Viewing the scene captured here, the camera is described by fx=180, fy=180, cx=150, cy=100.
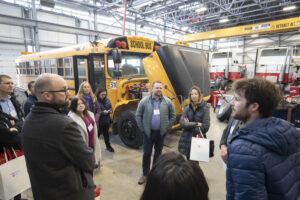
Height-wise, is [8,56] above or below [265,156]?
above

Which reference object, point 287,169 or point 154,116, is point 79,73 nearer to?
point 154,116

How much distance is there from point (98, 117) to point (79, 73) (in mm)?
2029

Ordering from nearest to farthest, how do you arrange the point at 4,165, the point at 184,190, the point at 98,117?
the point at 184,190 → the point at 4,165 → the point at 98,117

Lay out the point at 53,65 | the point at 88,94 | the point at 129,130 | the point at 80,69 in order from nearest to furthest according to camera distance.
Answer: the point at 88,94
the point at 129,130
the point at 80,69
the point at 53,65

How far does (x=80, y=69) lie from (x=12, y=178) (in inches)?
136

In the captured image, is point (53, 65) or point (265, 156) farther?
point (53, 65)

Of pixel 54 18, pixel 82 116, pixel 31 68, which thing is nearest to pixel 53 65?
pixel 31 68

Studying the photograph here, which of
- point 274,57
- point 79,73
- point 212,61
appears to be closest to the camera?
point 79,73

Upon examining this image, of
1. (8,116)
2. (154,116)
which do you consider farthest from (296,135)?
(8,116)

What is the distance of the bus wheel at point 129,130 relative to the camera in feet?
13.7

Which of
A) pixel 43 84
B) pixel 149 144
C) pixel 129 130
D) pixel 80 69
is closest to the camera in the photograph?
pixel 43 84

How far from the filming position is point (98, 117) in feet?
12.2

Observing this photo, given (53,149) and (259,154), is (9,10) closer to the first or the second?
(53,149)

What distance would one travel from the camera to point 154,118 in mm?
2928
